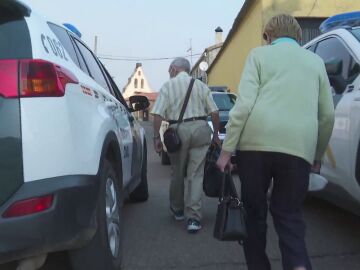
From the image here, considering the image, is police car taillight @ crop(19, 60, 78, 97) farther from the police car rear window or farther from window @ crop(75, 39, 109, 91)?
window @ crop(75, 39, 109, 91)

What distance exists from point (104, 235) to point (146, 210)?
2938mm

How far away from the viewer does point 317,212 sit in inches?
225

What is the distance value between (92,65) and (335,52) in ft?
6.85

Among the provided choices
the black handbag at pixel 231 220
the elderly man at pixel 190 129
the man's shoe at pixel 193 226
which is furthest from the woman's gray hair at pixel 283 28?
the man's shoe at pixel 193 226

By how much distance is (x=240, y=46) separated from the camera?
71.5 feet

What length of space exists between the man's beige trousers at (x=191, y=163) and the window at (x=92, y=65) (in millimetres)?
899

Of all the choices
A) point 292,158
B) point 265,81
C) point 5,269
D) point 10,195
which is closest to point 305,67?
point 265,81

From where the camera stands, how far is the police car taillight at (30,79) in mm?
2609

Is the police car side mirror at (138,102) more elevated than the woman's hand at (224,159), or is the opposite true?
the woman's hand at (224,159)

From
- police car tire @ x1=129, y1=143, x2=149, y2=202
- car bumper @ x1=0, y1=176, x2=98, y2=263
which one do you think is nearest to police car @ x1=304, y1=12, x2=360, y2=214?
car bumper @ x1=0, y1=176, x2=98, y2=263

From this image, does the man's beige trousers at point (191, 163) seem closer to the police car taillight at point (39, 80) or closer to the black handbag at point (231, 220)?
the black handbag at point (231, 220)

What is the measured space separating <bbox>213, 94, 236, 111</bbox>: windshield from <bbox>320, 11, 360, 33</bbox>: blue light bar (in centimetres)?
563

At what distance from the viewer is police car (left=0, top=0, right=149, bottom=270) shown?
255 centimetres

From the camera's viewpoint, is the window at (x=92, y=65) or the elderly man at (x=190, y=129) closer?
the window at (x=92, y=65)
